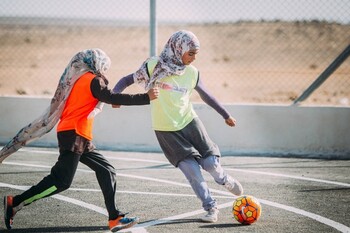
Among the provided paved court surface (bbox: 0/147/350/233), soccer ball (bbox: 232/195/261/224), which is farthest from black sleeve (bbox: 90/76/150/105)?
soccer ball (bbox: 232/195/261/224)

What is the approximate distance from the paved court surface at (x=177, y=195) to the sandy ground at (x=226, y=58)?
251 inches

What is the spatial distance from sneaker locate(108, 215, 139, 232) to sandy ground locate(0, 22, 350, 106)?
32.6 feet

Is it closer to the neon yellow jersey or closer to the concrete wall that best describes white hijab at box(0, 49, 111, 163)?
the neon yellow jersey

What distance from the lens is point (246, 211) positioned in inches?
257

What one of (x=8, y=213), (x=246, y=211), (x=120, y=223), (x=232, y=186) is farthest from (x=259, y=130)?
(x=8, y=213)

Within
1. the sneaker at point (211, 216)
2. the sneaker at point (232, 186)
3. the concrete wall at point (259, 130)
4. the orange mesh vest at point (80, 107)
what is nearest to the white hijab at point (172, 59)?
the orange mesh vest at point (80, 107)

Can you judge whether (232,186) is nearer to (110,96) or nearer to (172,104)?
(172,104)

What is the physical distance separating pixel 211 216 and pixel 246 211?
1.12 ft

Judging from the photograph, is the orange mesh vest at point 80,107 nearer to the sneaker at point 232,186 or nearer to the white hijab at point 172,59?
the white hijab at point 172,59

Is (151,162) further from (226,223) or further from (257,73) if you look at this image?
(257,73)

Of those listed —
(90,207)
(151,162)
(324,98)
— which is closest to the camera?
(90,207)

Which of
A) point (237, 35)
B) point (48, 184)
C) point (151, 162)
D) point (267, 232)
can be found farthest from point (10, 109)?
point (237, 35)

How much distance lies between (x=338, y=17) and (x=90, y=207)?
5965mm

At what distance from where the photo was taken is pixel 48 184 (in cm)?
620
